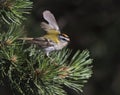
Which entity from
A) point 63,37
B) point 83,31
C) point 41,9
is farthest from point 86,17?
point 63,37

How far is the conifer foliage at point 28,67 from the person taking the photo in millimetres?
2719

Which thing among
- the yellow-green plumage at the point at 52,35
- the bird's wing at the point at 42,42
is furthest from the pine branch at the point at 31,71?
the yellow-green plumage at the point at 52,35

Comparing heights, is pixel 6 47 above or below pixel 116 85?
above

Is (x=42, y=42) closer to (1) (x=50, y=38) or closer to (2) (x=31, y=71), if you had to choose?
(1) (x=50, y=38)

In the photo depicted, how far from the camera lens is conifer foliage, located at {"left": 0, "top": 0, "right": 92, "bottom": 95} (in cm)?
272

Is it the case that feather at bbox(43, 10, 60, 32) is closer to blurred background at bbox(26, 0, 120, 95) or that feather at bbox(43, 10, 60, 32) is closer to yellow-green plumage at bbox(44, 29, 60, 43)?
yellow-green plumage at bbox(44, 29, 60, 43)

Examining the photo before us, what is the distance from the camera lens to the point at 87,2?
733 centimetres

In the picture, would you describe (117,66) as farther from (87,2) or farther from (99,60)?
(87,2)

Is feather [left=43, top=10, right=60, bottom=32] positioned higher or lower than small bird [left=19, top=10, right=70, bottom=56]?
higher

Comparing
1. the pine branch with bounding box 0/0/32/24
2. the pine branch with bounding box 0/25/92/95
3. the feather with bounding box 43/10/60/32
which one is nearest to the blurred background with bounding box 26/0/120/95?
the feather with bounding box 43/10/60/32

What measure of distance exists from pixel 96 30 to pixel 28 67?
4950 mm

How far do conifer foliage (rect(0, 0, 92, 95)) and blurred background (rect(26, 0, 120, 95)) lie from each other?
4.22 metres

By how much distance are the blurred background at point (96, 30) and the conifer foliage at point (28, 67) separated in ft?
13.9

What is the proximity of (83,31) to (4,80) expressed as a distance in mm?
4880
